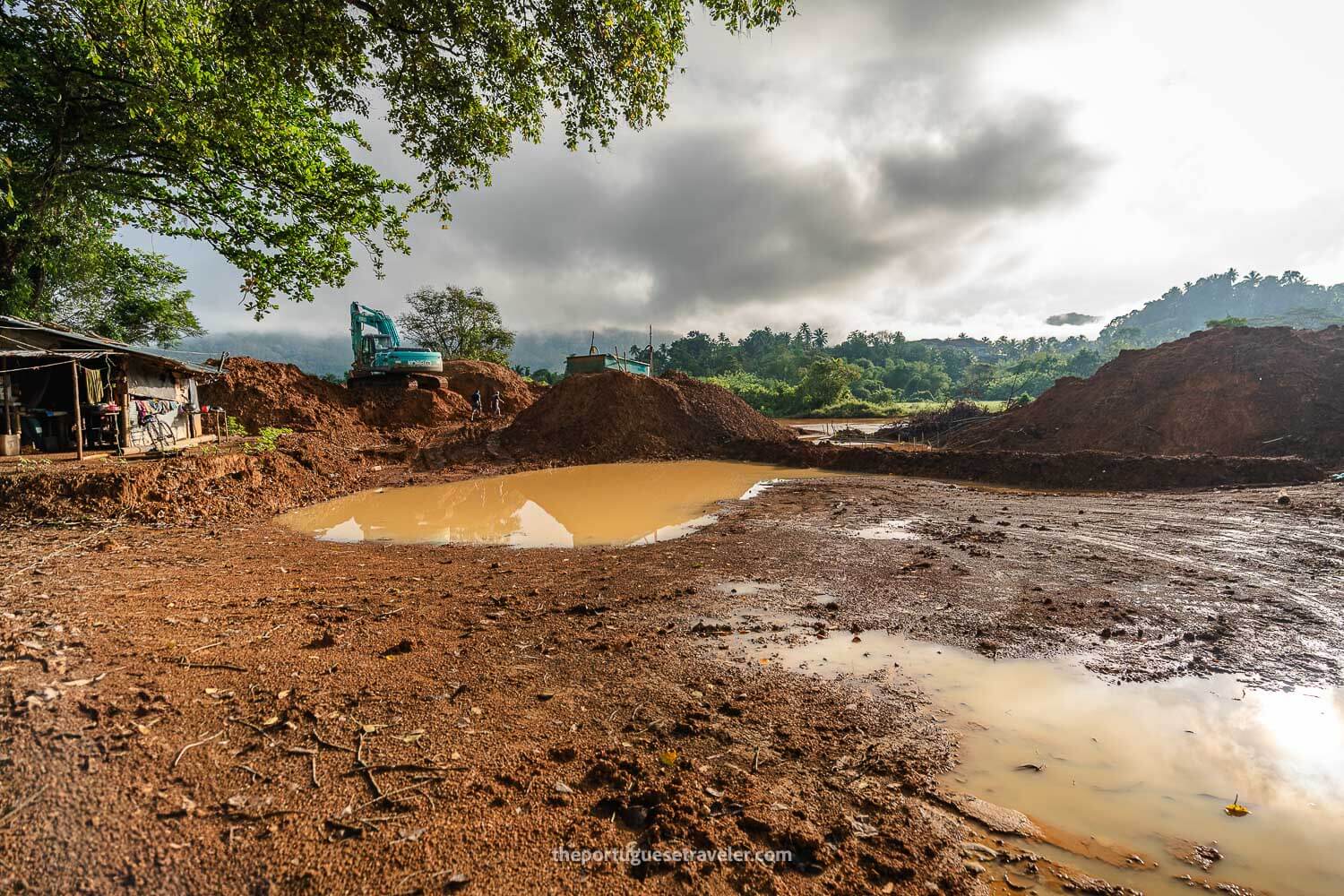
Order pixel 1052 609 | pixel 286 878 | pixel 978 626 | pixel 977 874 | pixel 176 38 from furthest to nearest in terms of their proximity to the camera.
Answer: pixel 176 38 < pixel 1052 609 < pixel 978 626 < pixel 977 874 < pixel 286 878

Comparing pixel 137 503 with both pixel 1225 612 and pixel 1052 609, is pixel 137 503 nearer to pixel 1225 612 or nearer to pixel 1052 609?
pixel 1052 609

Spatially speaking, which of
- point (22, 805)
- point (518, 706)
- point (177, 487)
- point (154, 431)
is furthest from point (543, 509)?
point (154, 431)

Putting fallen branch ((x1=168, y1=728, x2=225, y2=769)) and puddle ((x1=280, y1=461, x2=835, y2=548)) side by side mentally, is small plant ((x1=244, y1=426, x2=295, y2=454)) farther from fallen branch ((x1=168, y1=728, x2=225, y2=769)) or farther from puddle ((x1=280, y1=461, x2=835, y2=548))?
fallen branch ((x1=168, y1=728, x2=225, y2=769))

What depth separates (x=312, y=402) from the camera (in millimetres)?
21453

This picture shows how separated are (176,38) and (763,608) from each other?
32.9 ft

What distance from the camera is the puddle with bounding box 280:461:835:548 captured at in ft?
28.6

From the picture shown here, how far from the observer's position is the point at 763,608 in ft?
16.2

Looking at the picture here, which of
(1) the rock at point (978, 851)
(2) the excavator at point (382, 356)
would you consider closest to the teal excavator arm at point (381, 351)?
(2) the excavator at point (382, 356)

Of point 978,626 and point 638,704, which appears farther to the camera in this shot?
point 978,626

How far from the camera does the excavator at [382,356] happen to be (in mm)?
23562

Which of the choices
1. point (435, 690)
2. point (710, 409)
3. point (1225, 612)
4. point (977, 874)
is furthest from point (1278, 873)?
point (710, 409)

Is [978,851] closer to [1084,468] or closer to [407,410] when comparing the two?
[1084,468]

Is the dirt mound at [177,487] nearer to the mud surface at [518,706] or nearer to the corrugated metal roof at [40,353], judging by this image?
the mud surface at [518,706]

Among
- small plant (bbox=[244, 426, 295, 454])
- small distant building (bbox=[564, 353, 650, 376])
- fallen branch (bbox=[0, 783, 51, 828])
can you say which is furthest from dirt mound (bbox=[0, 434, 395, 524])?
small distant building (bbox=[564, 353, 650, 376])
